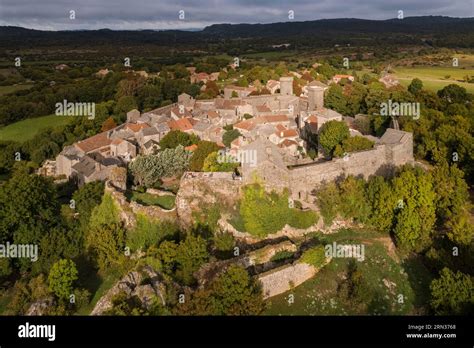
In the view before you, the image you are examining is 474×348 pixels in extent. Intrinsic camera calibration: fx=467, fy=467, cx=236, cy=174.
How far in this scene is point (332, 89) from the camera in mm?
50938

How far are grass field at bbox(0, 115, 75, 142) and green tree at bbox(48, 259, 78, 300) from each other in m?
39.1

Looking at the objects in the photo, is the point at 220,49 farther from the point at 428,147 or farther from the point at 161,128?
the point at 428,147

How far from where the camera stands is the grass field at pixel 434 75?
194 feet

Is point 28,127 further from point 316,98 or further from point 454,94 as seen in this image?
point 454,94

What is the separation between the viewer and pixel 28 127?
59969 mm

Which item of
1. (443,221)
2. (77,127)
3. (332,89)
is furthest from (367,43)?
(443,221)

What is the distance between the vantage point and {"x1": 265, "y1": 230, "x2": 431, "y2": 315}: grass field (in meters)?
18.1

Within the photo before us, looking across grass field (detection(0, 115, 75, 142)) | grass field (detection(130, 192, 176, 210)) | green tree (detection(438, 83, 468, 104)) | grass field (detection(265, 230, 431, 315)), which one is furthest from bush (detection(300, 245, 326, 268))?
grass field (detection(0, 115, 75, 142))

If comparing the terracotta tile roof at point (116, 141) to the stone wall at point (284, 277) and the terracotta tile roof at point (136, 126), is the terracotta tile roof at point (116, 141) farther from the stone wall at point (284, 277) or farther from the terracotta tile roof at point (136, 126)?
the stone wall at point (284, 277)

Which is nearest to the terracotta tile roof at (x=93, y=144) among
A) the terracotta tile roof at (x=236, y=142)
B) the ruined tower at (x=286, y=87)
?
the terracotta tile roof at (x=236, y=142)

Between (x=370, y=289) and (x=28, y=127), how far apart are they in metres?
53.1

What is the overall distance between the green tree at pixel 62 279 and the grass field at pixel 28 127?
1538 inches

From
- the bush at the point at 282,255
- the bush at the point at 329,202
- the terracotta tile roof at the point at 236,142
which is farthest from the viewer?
the terracotta tile roof at the point at 236,142

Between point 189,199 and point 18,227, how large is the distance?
10232 mm
